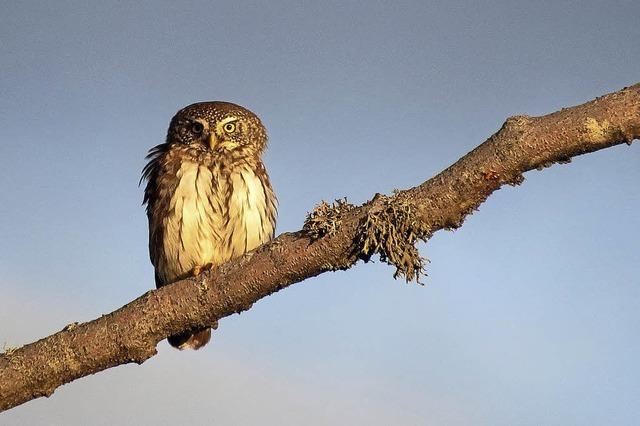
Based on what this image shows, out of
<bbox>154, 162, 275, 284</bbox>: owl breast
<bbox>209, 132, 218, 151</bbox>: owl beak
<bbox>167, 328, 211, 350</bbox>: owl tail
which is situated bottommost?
<bbox>167, 328, 211, 350</bbox>: owl tail

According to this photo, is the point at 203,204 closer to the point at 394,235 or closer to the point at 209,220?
the point at 209,220

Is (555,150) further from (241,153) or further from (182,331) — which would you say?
(241,153)

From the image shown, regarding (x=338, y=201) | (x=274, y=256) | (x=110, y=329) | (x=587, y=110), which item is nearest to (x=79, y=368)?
(x=110, y=329)

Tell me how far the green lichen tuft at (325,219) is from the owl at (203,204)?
212cm

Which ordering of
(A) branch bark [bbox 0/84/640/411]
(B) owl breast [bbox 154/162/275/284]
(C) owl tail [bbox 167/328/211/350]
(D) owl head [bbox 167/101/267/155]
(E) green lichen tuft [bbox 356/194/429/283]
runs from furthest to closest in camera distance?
(D) owl head [bbox 167/101/267/155] → (B) owl breast [bbox 154/162/275/284] → (C) owl tail [bbox 167/328/211/350] → (E) green lichen tuft [bbox 356/194/429/283] → (A) branch bark [bbox 0/84/640/411]

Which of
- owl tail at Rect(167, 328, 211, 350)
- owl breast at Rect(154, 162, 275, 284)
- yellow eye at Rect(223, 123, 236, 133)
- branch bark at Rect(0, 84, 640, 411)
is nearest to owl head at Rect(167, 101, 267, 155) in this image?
yellow eye at Rect(223, 123, 236, 133)

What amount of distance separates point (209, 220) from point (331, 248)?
244cm

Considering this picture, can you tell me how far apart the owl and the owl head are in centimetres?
1

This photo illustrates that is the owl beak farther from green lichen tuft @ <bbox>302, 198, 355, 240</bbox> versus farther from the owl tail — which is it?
green lichen tuft @ <bbox>302, 198, 355, 240</bbox>

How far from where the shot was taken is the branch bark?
136 inches

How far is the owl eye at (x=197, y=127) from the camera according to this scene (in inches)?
278

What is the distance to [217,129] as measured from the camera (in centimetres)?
705

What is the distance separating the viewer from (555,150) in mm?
3471

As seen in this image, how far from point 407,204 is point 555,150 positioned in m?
0.72
